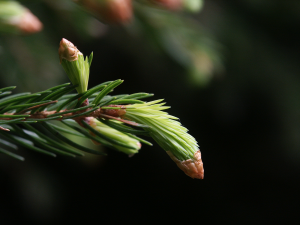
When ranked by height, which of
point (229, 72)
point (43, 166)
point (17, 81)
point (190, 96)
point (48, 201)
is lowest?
point (48, 201)

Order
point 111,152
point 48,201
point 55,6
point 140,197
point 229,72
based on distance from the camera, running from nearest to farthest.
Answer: point 55,6 < point 48,201 < point 229,72 < point 111,152 < point 140,197

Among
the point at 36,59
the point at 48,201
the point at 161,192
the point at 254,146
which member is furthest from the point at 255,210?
the point at 36,59

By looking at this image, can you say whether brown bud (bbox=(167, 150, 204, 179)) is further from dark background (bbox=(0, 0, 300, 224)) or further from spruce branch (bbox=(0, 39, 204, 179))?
dark background (bbox=(0, 0, 300, 224))

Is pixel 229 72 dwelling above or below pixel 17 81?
above

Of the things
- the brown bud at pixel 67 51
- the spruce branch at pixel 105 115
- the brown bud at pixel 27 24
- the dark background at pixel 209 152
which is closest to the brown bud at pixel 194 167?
the spruce branch at pixel 105 115

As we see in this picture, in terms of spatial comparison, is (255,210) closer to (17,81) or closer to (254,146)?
(254,146)

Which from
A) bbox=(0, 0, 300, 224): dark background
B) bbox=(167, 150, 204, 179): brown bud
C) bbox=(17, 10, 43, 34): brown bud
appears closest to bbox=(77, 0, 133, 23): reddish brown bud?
bbox=(17, 10, 43, 34): brown bud

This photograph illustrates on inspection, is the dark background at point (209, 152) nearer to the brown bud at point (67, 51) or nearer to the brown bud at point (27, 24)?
the brown bud at point (27, 24)
